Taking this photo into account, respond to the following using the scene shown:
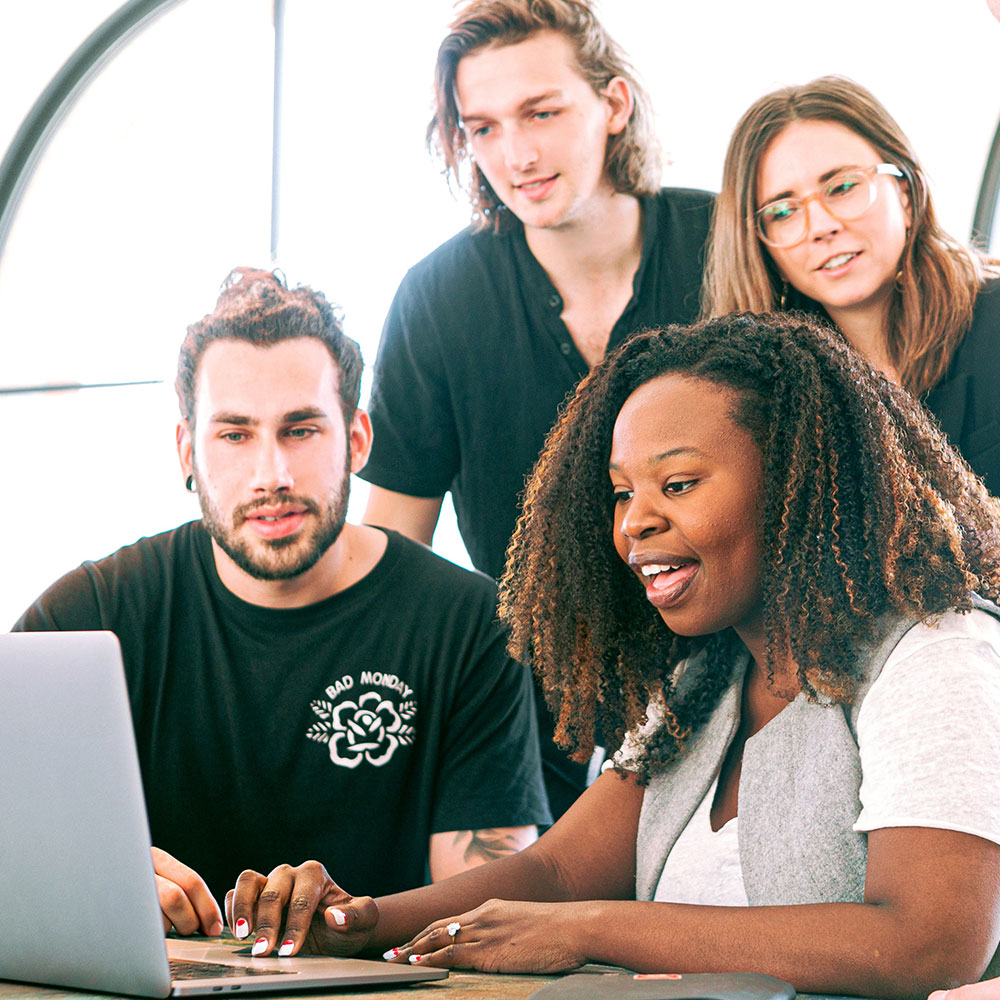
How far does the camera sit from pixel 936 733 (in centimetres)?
107

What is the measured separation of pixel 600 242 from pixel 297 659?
0.94 metres

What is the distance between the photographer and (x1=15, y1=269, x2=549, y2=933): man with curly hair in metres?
1.83

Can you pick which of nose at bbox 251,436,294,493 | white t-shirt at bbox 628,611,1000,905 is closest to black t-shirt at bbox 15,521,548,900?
nose at bbox 251,436,294,493

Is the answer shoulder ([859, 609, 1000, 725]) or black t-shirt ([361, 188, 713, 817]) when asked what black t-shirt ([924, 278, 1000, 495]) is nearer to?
black t-shirt ([361, 188, 713, 817])

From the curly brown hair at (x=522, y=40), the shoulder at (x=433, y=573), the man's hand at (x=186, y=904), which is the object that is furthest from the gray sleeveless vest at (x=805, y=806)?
the curly brown hair at (x=522, y=40)

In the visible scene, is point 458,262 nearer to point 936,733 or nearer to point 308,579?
point 308,579

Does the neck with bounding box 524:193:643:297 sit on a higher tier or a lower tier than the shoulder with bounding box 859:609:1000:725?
higher

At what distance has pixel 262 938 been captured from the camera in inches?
44.1

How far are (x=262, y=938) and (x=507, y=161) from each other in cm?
150

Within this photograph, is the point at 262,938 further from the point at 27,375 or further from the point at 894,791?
the point at 27,375

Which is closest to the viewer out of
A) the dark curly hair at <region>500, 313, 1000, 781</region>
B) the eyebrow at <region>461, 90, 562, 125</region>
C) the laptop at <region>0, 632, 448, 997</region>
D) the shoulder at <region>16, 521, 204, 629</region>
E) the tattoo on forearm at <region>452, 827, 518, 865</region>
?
the laptop at <region>0, 632, 448, 997</region>

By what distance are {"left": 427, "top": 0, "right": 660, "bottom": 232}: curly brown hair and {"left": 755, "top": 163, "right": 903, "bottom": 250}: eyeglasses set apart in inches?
13.5

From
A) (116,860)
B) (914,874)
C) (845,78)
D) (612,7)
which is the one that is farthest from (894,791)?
(612,7)

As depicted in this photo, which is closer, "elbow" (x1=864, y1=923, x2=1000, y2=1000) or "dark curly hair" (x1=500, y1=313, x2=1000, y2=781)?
"elbow" (x1=864, y1=923, x2=1000, y2=1000)
